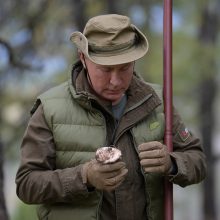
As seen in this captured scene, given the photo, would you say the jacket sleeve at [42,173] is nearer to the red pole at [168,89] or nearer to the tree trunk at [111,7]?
the red pole at [168,89]

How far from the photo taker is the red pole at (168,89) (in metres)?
3.35

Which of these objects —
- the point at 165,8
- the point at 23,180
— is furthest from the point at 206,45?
the point at 23,180

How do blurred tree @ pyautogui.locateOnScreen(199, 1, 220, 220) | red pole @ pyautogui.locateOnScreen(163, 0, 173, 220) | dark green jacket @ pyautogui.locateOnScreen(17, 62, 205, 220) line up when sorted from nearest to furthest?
dark green jacket @ pyautogui.locateOnScreen(17, 62, 205, 220) → red pole @ pyautogui.locateOnScreen(163, 0, 173, 220) → blurred tree @ pyautogui.locateOnScreen(199, 1, 220, 220)

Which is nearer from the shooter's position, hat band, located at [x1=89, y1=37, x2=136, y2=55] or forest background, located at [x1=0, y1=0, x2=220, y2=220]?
hat band, located at [x1=89, y1=37, x2=136, y2=55]

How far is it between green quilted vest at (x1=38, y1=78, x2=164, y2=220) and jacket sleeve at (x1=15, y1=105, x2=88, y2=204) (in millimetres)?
45

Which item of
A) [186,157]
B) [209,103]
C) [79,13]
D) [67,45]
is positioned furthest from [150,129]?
[209,103]

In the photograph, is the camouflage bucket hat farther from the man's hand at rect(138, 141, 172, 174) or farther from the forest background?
the forest background

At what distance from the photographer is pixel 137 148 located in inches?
126

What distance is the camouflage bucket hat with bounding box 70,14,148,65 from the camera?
3162 millimetres

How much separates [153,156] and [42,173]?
1.86 feet

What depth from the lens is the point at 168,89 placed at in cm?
347

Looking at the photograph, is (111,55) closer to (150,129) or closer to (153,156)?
(150,129)

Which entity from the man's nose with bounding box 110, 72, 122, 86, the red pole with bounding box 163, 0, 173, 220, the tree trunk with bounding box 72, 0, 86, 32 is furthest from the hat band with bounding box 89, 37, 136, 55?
the tree trunk with bounding box 72, 0, 86, 32

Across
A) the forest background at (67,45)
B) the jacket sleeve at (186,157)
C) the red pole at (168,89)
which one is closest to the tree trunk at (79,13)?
the forest background at (67,45)
